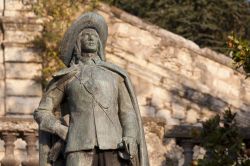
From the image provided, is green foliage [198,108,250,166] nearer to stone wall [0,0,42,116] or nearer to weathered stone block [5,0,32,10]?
stone wall [0,0,42,116]

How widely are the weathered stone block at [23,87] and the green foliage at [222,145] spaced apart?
651cm

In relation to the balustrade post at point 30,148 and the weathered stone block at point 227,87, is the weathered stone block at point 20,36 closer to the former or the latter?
the weathered stone block at point 227,87

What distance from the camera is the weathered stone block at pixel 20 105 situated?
736 inches

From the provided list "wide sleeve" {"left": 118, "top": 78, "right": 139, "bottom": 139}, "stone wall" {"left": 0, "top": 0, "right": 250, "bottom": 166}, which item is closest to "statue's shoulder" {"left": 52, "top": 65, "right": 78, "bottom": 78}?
"wide sleeve" {"left": 118, "top": 78, "right": 139, "bottom": 139}

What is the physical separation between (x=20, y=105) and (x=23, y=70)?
588 millimetres

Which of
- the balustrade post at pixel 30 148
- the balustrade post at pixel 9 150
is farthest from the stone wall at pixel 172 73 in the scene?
the balustrade post at pixel 9 150

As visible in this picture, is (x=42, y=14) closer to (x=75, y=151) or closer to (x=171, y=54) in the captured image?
(x=171, y=54)

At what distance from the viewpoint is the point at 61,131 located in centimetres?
936

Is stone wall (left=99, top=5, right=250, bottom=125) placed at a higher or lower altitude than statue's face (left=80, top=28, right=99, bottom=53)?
higher

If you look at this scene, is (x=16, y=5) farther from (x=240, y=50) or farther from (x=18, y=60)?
(x=240, y=50)

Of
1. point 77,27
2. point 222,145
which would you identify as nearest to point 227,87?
point 222,145

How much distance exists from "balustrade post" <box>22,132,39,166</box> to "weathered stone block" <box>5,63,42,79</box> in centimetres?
584

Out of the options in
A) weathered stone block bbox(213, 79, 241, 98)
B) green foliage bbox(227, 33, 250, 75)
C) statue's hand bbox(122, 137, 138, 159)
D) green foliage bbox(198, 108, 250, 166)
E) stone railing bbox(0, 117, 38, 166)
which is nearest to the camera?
statue's hand bbox(122, 137, 138, 159)

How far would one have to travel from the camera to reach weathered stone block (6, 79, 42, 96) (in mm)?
18906
